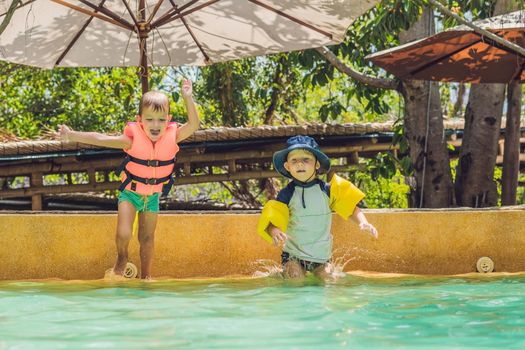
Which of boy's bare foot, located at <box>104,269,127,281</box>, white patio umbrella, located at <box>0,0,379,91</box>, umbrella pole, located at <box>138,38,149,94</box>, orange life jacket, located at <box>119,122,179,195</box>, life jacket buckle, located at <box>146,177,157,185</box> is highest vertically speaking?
white patio umbrella, located at <box>0,0,379,91</box>

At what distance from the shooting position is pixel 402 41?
9.82 m

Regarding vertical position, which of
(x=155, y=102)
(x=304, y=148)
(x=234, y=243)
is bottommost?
(x=234, y=243)

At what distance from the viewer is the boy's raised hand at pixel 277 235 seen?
5.53m

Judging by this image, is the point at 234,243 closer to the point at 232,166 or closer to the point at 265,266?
the point at 265,266

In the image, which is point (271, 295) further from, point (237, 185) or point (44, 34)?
point (237, 185)

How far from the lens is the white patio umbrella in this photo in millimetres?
7137

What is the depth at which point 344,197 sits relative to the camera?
19.6 feet

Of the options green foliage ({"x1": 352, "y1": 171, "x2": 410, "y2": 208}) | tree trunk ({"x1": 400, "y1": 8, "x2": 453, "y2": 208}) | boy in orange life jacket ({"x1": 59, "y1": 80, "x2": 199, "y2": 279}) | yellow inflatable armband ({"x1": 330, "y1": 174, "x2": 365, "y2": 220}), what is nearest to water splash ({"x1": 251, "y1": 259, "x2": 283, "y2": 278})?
yellow inflatable armband ({"x1": 330, "y1": 174, "x2": 365, "y2": 220})

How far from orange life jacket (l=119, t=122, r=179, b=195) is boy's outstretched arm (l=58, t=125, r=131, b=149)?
2.8 inches

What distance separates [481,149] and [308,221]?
4.05m

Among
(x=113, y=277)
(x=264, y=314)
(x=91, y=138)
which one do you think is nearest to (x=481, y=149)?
(x=113, y=277)

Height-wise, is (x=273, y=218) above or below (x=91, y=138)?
below

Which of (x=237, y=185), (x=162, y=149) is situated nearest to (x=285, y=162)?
(x=162, y=149)

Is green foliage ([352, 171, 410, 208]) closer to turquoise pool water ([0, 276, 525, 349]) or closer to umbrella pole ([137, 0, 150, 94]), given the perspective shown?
umbrella pole ([137, 0, 150, 94])
